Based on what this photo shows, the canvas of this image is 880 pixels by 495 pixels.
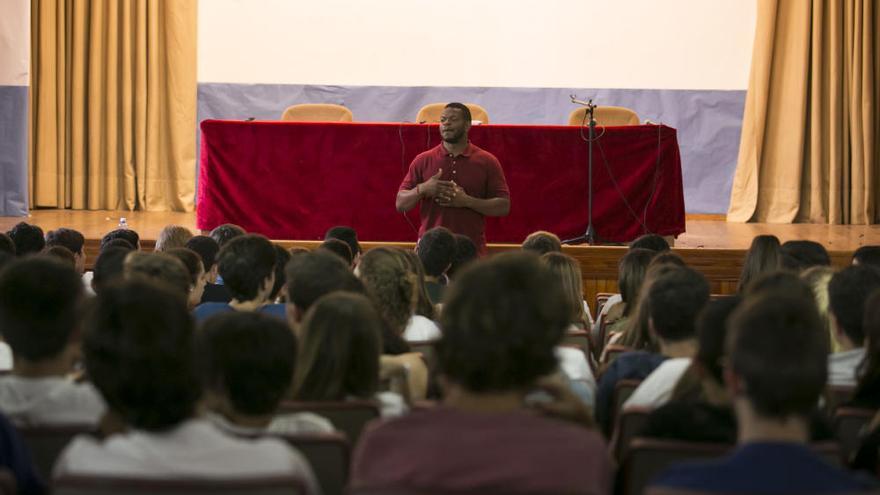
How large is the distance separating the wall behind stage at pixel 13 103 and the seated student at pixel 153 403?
815cm

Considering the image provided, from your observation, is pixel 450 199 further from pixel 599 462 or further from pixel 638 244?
pixel 599 462

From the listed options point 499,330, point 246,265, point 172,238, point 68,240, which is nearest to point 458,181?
point 172,238

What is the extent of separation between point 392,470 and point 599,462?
325 mm

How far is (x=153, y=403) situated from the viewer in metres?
1.95

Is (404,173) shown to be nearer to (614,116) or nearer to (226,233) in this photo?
(614,116)

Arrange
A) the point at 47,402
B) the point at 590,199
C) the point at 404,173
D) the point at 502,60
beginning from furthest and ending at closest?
the point at 502,60 < the point at 404,173 < the point at 590,199 < the point at 47,402

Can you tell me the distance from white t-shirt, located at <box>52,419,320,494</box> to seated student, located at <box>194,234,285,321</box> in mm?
1827

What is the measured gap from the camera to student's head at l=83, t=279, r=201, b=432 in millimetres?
1950

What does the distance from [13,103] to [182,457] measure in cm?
843

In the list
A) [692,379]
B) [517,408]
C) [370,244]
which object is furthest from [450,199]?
[517,408]

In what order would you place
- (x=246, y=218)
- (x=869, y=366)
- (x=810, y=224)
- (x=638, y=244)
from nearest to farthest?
(x=869, y=366)
(x=638, y=244)
(x=246, y=218)
(x=810, y=224)

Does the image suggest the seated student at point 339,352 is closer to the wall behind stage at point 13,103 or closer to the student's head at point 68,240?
the student's head at point 68,240

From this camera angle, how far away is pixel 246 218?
802cm

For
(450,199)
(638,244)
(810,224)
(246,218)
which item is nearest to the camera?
(638,244)
